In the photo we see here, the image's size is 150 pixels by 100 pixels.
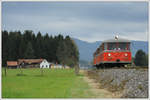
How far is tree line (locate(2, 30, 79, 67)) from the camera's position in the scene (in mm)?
18031

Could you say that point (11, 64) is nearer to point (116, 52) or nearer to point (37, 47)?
point (37, 47)

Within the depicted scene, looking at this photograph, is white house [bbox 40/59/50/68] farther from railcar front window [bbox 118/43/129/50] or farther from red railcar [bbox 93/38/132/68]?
railcar front window [bbox 118/43/129/50]

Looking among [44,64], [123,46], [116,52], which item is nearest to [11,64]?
A: [44,64]

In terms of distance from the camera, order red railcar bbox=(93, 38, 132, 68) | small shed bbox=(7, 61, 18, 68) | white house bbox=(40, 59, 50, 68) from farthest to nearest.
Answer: red railcar bbox=(93, 38, 132, 68) → white house bbox=(40, 59, 50, 68) → small shed bbox=(7, 61, 18, 68)

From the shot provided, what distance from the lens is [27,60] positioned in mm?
18312

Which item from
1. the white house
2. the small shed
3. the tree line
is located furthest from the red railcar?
the small shed

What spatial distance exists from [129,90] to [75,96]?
86.9 inches

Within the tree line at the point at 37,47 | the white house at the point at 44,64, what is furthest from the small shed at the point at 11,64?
the white house at the point at 44,64

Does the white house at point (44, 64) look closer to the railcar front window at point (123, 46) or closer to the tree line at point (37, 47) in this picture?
the tree line at point (37, 47)

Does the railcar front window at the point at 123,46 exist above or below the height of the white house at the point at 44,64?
above

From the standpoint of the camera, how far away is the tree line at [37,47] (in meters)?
18.0

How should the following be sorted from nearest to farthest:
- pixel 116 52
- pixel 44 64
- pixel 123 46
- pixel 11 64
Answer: pixel 11 64, pixel 44 64, pixel 116 52, pixel 123 46

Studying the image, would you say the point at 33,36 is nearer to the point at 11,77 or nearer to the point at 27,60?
the point at 27,60

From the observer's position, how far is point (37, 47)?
19031mm
